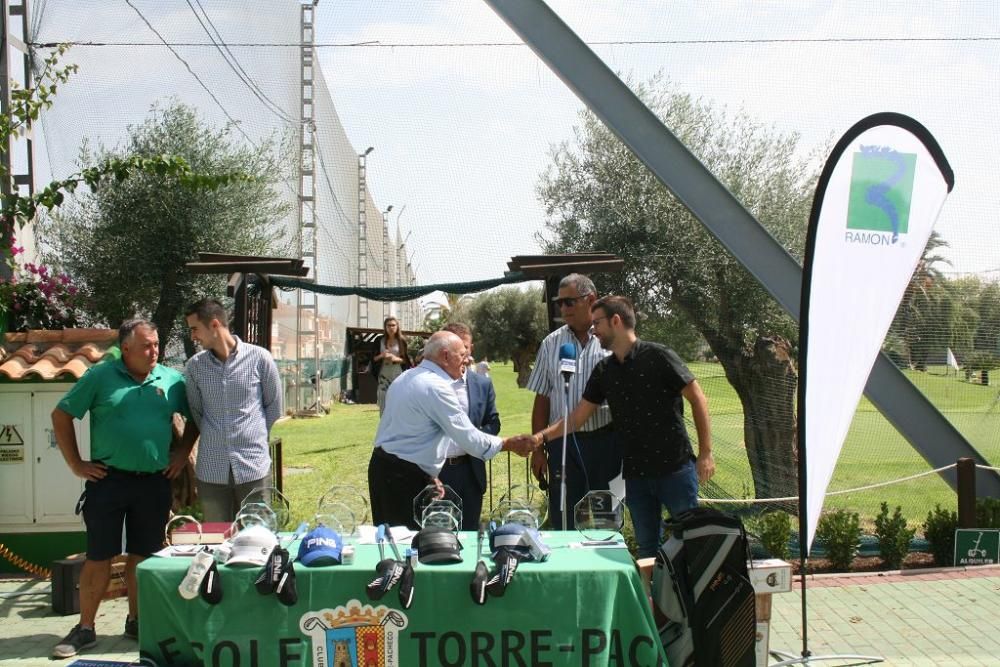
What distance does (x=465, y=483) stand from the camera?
5.31m

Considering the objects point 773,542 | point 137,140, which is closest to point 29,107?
point 137,140

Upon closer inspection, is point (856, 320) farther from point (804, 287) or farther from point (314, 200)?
point (314, 200)

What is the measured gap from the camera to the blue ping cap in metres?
Answer: 3.49

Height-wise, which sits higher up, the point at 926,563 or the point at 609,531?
the point at 609,531

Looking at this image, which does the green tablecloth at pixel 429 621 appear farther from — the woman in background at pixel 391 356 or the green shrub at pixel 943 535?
the woman in background at pixel 391 356

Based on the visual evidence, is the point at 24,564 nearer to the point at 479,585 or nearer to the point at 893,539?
the point at 479,585

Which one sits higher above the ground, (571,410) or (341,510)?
(571,410)

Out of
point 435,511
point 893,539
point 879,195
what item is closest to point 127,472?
point 435,511

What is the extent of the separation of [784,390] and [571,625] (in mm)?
4819

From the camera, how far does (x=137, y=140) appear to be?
420 inches

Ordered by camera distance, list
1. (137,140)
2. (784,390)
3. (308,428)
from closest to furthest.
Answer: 1. (784,390)
2. (137,140)
3. (308,428)

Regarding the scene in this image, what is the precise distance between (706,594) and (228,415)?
8.84 ft

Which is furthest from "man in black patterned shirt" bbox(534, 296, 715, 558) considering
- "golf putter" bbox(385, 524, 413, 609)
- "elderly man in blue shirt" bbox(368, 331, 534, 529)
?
"golf putter" bbox(385, 524, 413, 609)

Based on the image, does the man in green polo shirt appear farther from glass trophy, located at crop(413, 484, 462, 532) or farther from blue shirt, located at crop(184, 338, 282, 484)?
glass trophy, located at crop(413, 484, 462, 532)
